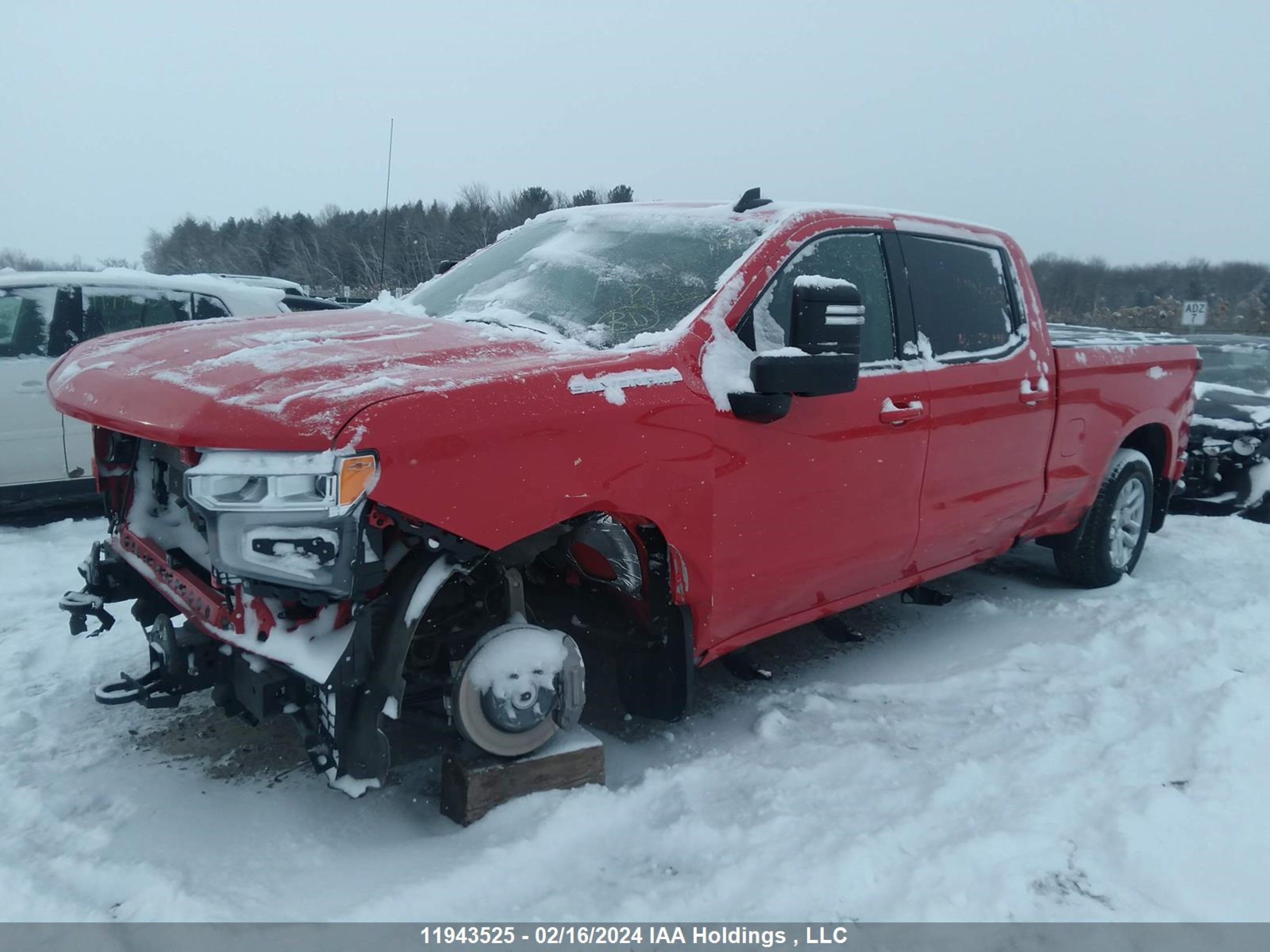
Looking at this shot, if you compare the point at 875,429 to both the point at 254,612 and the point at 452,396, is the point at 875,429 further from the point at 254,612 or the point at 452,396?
the point at 254,612

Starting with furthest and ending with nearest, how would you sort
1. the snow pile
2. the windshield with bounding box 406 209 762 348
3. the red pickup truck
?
the windshield with bounding box 406 209 762 348
the snow pile
the red pickup truck

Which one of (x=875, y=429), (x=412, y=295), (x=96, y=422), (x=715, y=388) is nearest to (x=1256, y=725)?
(x=875, y=429)

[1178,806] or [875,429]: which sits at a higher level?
[875,429]

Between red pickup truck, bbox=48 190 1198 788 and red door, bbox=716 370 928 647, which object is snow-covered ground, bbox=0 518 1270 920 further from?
red door, bbox=716 370 928 647

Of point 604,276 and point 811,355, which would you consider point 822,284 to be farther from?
point 604,276

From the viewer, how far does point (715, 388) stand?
3.00 metres

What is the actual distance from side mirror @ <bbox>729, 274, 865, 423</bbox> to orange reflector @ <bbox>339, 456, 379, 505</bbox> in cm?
122

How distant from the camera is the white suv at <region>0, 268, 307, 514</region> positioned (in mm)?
6055

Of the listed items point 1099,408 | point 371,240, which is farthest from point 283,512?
point 371,240

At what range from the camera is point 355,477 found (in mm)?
2248

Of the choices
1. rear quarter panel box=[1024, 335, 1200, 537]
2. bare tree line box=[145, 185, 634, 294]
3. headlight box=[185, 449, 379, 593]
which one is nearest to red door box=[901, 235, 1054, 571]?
rear quarter panel box=[1024, 335, 1200, 537]

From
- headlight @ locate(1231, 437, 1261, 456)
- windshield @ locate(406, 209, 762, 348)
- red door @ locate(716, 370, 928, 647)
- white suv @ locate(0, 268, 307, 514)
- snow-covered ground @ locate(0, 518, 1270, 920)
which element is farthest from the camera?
headlight @ locate(1231, 437, 1261, 456)
